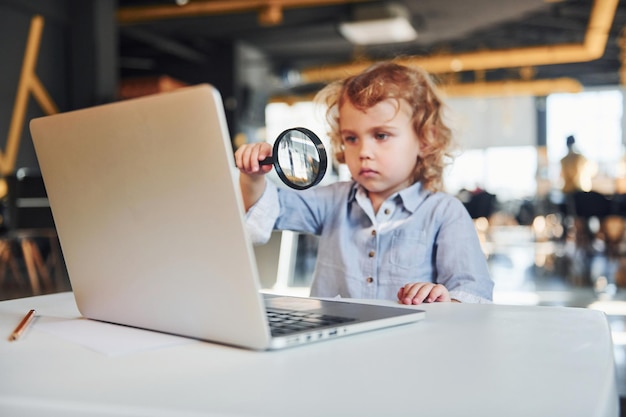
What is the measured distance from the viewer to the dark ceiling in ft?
24.9

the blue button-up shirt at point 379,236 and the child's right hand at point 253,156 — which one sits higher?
the child's right hand at point 253,156

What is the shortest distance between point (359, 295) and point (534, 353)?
0.69 metres

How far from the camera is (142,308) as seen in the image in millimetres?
634

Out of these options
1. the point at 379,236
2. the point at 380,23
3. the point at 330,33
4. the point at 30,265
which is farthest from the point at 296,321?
the point at 330,33

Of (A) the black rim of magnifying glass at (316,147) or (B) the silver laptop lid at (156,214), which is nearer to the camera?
(B) the silver laptop lid at (156,214)

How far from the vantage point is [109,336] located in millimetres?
625

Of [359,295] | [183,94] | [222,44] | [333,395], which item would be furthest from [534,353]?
[222,44]

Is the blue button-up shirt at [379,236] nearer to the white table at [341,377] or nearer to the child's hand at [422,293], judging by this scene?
the child's hand at [422,293]

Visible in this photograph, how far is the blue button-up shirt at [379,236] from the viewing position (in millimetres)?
1154

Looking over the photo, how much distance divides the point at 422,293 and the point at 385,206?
0.39 meters

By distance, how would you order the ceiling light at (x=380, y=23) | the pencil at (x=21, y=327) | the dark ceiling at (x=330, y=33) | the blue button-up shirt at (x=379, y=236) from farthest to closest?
the dark ceiling at (x=330, y=33) < the ceiling light at (x=380, y=23) < the blue button-up shirt at (x=379, y=236) < the pencil at (x=21, y=327)

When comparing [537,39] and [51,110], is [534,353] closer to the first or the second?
[51,110]

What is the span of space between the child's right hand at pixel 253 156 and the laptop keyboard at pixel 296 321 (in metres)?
0.28

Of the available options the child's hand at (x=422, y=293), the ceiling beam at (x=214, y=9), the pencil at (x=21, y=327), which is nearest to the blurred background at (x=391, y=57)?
the ceiling beam at (x=214, y=9)
